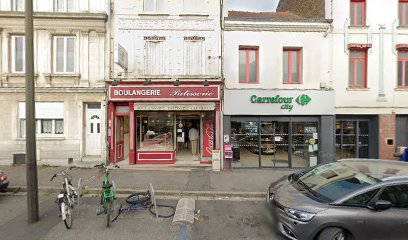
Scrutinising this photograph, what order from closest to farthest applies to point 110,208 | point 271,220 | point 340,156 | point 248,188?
1. point 271,220
2. point 110,208
3. point 248,188
4. point 340,156

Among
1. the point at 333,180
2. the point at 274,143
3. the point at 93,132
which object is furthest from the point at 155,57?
the point at 333,180

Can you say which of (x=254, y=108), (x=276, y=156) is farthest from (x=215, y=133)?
(x=276, y=156)

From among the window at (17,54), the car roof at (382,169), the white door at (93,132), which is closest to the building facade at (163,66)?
the white door at (93,132)

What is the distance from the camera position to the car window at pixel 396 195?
3.87 metres

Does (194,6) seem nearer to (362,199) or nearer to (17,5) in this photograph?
(17,5)

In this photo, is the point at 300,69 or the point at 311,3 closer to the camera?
the point at 300,69

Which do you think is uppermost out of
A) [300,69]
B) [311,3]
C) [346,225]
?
[311,3]

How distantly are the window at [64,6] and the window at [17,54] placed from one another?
78.6 inches

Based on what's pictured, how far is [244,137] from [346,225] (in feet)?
22.6

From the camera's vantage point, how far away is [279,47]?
10492mm

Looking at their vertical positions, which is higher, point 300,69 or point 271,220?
point 300,69

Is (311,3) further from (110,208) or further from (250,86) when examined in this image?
(110,208)

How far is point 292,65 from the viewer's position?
10.8 metres

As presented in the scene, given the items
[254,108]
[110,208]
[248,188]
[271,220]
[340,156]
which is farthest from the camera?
[340,156]
